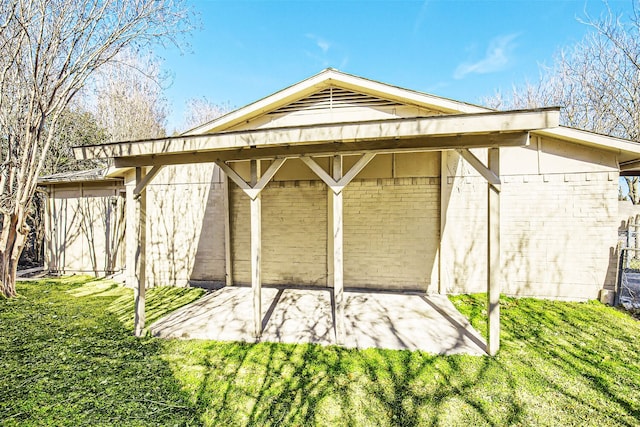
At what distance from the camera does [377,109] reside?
6.21m

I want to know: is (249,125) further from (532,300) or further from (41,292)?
(532,300)

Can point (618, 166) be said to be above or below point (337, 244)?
above

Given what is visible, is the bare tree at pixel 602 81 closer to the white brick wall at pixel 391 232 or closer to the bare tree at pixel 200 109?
the white brick wall at pixel 391 232

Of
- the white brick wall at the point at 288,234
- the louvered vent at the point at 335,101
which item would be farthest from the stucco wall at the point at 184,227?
the louvered vent at the point at 335,101

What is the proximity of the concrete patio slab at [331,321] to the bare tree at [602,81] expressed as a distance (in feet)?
41.9

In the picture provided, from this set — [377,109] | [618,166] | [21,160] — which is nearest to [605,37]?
[618,166]

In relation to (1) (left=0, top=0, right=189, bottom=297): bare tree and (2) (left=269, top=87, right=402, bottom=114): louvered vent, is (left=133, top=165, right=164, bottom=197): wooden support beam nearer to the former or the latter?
(2) (left=269, top=87, right=402, bottom=114): louvered vent

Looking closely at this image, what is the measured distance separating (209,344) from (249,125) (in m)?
4.78

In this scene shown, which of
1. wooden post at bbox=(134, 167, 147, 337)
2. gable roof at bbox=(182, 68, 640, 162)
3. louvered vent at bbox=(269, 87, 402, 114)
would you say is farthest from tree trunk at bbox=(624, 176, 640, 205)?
wooden post at bbox=(134, 167, 147, 337)

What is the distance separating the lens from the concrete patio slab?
413cm

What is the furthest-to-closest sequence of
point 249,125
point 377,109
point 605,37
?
point 605,37, point 249,125, point 377,109

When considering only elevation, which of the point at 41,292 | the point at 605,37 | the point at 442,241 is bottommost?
the point at 41,292

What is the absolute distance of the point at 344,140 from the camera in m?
3.75

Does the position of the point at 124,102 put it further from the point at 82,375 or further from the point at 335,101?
the point at 82,375
